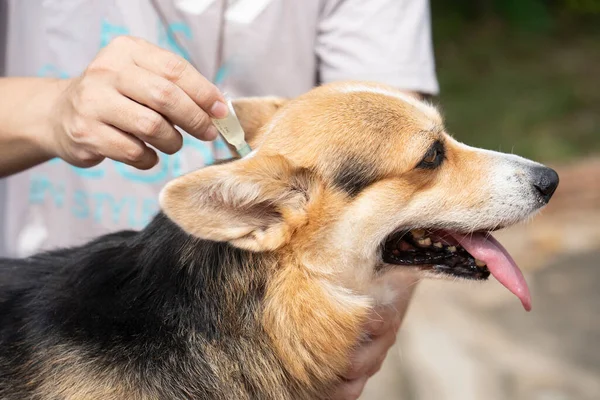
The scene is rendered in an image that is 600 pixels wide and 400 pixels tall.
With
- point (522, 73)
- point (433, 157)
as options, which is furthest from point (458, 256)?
point (522, 73)

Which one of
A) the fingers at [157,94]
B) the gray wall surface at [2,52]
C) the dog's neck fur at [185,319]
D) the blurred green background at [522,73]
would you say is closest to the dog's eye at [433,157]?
the dog's neck fur at [185,319]

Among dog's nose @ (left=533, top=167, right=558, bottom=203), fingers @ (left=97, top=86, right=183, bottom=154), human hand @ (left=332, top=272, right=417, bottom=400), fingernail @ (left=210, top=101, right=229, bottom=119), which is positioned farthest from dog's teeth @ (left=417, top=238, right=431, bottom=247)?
fingers @ (left=97, top=86, right=183, bottom=154)

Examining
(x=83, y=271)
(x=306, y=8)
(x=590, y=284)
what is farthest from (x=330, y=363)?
(x=590, y=284)

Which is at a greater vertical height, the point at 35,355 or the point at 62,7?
the point at 62,7

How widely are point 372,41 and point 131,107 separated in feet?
3.83

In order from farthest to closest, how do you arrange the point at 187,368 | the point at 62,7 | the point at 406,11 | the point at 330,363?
the point at 406,11 < the point at 62,7 < the point at 330,363 < the point at 187,368

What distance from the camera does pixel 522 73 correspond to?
8.23 metres

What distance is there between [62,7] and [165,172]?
63cm

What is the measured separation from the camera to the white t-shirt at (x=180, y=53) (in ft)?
8.36

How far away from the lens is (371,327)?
230 cm

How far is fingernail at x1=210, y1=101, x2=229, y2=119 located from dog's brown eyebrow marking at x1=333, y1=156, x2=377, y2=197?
0.37m

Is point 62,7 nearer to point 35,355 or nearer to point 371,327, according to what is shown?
point 35,355

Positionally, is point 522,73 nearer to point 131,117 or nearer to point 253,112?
point 253,112

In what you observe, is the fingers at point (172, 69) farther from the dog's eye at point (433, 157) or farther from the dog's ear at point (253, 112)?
the dog's eye at point (433, 157)
